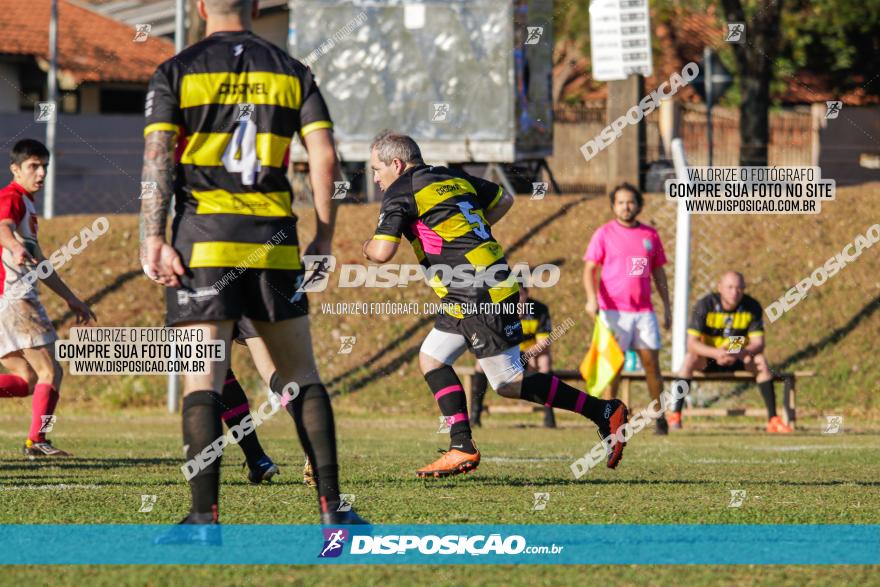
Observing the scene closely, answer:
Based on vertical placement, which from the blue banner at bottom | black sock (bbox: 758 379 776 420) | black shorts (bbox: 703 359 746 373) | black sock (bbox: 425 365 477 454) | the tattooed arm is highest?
the tattooed arm

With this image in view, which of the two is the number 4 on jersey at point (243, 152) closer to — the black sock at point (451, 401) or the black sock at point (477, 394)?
the black sock at point (451, 401)

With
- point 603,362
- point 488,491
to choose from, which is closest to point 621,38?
point 603,362

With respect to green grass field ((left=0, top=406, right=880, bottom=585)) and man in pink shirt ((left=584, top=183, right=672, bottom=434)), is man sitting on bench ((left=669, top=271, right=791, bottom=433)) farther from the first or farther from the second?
green grass field ((left=0, top=406, right=880, bottom=585))

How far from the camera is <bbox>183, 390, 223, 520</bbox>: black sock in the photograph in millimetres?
5367

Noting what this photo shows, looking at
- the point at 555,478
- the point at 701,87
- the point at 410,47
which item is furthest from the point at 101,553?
the point at 701,87

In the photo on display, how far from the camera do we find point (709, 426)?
51.5 feet

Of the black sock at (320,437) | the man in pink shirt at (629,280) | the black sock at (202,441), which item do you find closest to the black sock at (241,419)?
the black sock at (320,437)

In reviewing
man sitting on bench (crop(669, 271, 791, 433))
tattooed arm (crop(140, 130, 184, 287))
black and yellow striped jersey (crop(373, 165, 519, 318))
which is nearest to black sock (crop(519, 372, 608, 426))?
black and yellow striped jersey (crop(373, 165, 519, 318))

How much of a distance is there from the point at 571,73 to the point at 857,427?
31.0 m

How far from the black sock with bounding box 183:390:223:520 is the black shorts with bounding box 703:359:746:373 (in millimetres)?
10098

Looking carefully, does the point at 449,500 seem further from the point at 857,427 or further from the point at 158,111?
the point at 857,427

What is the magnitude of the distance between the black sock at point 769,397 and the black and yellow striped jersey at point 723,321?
45cm

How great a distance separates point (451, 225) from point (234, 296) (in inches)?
127

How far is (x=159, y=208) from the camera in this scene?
5461 mm
